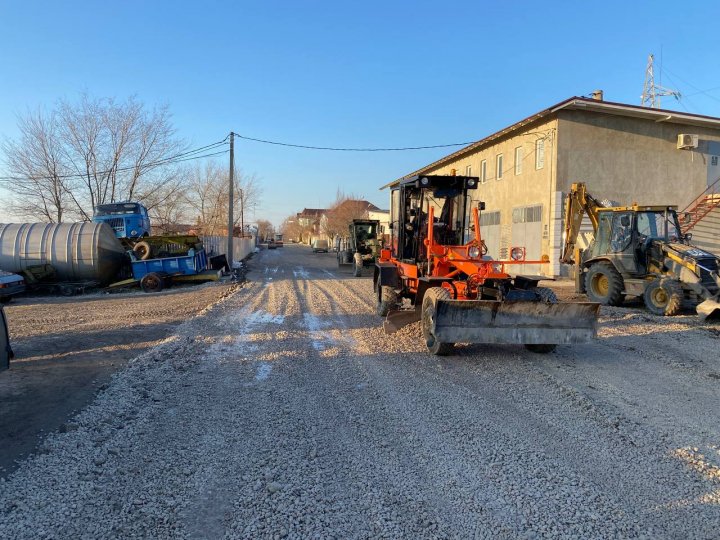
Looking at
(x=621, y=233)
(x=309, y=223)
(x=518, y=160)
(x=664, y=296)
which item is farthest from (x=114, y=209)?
(x=309, y=223)

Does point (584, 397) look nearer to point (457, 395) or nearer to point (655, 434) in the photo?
point (655, 434)

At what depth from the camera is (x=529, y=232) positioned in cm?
2178

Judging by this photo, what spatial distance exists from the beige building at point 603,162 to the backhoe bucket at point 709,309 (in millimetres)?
9979

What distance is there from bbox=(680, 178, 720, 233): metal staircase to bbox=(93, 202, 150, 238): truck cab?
879 inches

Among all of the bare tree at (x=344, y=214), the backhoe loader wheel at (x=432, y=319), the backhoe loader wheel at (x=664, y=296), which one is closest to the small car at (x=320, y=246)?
the bare tree at (x=344, y=214)

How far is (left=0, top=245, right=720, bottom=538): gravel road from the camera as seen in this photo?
9.85 ft

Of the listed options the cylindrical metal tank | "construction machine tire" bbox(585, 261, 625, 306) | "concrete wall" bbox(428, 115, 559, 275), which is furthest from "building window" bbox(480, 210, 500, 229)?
the cylindrical metal tank

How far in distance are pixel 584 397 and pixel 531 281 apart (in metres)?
2.39

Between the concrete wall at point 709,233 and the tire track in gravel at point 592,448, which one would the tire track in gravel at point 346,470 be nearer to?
the tire track in gravel at point 592,448

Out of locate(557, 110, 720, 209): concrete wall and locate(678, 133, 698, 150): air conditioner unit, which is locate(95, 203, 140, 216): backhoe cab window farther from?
locate(678, 133, 698, 150): air conditioner unit

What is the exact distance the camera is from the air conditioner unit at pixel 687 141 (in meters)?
20.7

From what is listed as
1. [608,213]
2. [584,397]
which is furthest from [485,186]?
[584,397]

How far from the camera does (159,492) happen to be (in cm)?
333

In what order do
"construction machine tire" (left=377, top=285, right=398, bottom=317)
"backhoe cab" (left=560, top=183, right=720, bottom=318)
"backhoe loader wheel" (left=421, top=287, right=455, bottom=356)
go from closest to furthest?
1. "backhoe loader wheel" (left=421, top=287, right=455, bottom=356)
2. "construction machine tire" (left=377, top=285, right=398, bottom=317)
3. "backhoe cab" (left=560, top=183, right=720, bottom=318)
